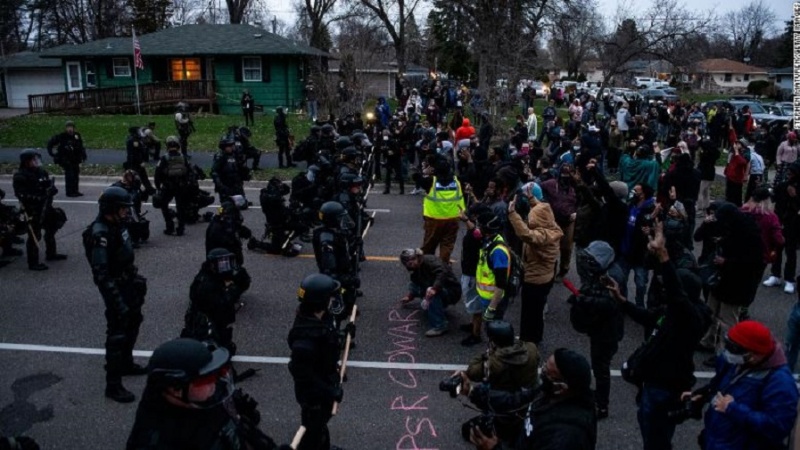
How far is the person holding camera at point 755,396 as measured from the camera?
384 cm

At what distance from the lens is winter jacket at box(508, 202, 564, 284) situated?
22.4ft

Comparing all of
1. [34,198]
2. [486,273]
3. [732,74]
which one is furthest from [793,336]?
[732,74]

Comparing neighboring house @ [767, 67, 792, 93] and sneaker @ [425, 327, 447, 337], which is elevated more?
neighboring house @ [767, 67, 792, 93]

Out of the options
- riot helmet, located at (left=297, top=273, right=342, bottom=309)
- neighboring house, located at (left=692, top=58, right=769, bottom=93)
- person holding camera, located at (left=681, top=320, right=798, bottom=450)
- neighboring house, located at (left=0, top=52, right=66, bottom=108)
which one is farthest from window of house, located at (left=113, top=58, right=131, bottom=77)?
neighboring house, located at (left=692, top=58, right=769, bottom=93)

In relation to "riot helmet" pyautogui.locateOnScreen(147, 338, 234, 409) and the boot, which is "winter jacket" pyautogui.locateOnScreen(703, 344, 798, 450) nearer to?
"riot helmet" pyautogui.locateOnScreen(147, 338, 234, 409)

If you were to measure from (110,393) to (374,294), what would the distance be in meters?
3.82

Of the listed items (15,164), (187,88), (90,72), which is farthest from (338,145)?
(90,72)

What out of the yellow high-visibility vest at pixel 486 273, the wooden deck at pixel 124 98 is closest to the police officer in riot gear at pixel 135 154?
the yellow high-visibility vest at pixel 486 273

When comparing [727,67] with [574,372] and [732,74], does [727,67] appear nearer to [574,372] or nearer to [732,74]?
[732,74]

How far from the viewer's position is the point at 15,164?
1905cm

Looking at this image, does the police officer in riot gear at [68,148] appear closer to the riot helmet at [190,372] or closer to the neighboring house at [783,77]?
the riot helmet at [190,372]

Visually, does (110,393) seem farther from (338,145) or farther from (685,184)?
(685,184)

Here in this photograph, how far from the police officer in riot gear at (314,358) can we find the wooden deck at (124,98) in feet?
97.5

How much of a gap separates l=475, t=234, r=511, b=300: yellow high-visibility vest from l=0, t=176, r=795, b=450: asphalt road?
2.70ft
